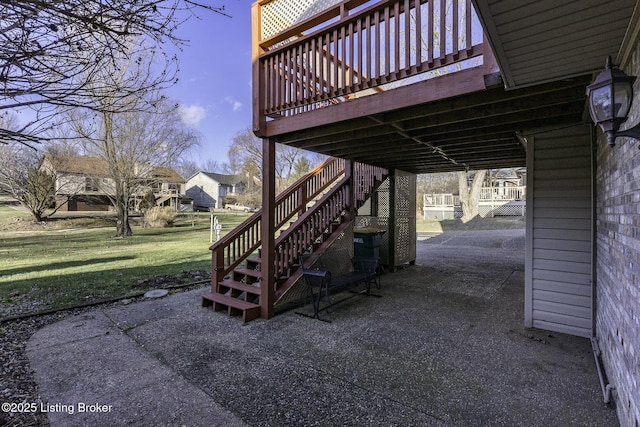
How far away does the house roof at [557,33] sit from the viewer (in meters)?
1.64

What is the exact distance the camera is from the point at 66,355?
3270 mm

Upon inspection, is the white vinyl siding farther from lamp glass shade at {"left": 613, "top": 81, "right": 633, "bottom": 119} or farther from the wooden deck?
lamp glass shade at {"left": 613, "top": 81, "right": 633, "bottom": 119}

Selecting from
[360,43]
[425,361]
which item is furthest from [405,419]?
[360,43]

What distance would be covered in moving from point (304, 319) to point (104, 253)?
9135 millimetres

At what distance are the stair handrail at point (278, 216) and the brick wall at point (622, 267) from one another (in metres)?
4.27

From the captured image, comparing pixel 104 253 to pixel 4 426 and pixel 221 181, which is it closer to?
pixel 4 426

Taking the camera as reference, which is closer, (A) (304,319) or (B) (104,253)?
(A) (304,319)

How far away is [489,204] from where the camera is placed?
21.1 meters

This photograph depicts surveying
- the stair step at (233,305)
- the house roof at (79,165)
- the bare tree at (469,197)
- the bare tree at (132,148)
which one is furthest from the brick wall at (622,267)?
the bare tree at (469,197)

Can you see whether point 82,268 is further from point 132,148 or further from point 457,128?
point 457,128

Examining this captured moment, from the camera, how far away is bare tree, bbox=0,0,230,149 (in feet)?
6.81

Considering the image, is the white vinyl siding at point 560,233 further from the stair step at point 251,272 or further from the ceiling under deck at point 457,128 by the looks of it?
the stair step at point 251,272

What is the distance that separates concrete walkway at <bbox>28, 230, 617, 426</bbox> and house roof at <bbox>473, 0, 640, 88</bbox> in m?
2.59

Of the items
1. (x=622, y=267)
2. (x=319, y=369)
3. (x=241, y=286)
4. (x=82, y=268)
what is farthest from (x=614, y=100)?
(x=82, y=268)
